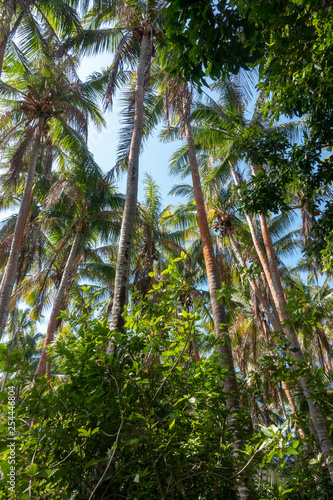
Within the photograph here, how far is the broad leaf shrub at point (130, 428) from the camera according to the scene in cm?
213

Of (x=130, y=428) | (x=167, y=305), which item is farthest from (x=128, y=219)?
(x=130, y=428)

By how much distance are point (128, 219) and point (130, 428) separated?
4.19 m

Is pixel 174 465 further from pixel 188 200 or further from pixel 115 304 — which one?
pixel 188 200

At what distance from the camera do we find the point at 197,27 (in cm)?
269

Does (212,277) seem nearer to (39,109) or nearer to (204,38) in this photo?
(204,38)

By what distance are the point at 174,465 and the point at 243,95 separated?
41.6ft

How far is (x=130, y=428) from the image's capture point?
230 cm

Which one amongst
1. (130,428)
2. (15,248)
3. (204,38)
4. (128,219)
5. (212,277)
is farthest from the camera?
(15,248)

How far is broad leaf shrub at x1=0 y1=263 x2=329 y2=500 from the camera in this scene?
6.99 ft

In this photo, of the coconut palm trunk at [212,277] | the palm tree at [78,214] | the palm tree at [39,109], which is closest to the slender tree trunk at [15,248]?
the palm tree at [39,109]

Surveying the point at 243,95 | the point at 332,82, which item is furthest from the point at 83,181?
the point at 332,82

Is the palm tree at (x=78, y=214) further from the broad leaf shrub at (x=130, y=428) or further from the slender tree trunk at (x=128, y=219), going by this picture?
the broad leaf shrub at (x=130, y=428)

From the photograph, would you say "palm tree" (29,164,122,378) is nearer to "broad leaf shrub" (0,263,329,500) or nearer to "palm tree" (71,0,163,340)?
"palm tree" (71,0,163,340)

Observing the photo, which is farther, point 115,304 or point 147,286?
point 147,286
